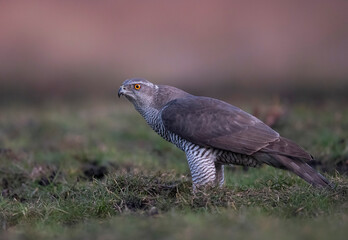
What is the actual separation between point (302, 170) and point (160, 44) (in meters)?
12.9

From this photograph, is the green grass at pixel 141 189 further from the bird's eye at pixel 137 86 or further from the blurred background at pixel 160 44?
the blurred background at pixel 160 44

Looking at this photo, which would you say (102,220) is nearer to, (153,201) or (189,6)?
(153,201)

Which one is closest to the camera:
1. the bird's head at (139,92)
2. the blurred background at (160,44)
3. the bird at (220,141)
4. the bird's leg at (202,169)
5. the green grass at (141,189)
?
the green grass at (141,189)

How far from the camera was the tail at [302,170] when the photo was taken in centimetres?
588

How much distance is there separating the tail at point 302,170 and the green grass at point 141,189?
12 cm

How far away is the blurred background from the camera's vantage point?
17.2 m

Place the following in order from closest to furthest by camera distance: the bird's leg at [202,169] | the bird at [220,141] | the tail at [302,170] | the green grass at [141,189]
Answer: the green grass at [141,189]
the tail at [302,170]
the bird at [220,141]
the bird's leg at [202,169]

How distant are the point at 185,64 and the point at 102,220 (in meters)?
13.0

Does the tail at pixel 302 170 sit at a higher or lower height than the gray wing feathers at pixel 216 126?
lower

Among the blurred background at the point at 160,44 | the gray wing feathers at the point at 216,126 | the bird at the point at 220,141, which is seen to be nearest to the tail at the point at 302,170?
the bird at the point at 220,141

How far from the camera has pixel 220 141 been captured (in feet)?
20.7

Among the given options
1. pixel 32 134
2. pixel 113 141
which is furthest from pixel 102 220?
pixel 32 134

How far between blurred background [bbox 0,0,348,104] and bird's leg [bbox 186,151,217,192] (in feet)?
33.0

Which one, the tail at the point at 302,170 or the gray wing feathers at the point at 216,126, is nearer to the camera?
the tail at the point at 302,170
